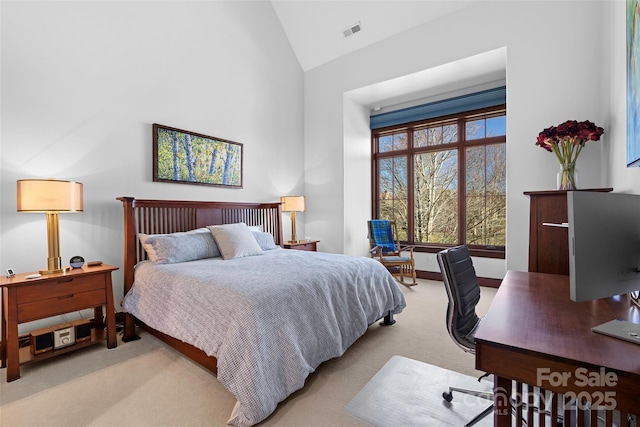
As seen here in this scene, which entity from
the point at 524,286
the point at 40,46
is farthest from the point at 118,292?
the point at 524,286

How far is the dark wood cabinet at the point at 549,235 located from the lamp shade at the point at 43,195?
3.60m

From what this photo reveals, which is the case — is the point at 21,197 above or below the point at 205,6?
below

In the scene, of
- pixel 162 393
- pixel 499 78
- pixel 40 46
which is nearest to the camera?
pixel 162 393

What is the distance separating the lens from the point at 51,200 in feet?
7.36

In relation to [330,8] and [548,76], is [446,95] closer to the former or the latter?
[548,76]

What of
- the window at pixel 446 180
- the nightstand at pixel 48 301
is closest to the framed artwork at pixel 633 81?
the window at pixel 446 180

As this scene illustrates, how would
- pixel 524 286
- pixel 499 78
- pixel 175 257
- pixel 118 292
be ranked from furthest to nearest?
pixel 499 78 < pixel 118 292 < pixel 175 257 < pixel 524 286

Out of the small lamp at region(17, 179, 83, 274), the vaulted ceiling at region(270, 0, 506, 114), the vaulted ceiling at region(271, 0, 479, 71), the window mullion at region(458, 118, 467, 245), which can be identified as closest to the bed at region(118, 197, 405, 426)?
the small lamp at region(17, 179, 83, 274)

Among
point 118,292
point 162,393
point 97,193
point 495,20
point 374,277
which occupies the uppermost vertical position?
point 495,20

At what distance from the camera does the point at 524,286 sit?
1643mm

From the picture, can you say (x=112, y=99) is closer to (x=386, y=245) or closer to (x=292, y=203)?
(x=292, y=203)

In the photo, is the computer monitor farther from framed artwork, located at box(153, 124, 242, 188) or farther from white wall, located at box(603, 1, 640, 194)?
framed artwork, located at box(153, 124, 242, 188)

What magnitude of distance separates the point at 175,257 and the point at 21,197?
1161 millimetres

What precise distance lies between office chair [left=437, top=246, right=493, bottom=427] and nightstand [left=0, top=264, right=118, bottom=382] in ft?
8.70
